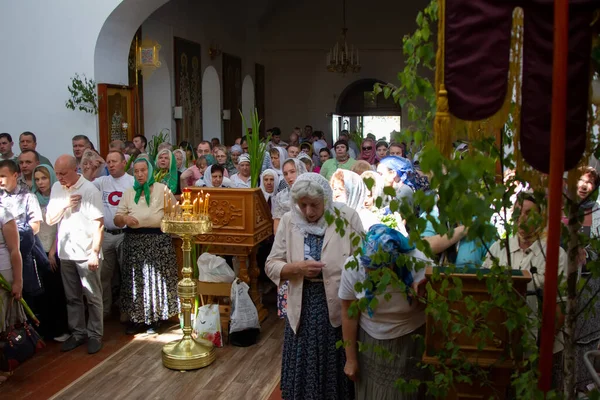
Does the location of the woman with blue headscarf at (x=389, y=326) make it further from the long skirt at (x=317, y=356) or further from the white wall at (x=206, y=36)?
the white wall at (x=206, y=36)

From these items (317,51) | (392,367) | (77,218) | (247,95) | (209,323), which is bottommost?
(209,323)

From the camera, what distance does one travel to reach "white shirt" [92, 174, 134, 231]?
20.0 feet

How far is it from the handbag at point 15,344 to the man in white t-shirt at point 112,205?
1.37m

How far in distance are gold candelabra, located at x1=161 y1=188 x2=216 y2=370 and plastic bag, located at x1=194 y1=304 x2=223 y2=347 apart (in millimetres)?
168

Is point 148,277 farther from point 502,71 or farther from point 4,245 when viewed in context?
point 502,71

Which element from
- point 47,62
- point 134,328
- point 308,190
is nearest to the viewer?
point 308,190

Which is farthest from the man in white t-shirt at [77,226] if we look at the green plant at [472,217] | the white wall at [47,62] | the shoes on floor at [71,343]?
the white wall at [47,62]

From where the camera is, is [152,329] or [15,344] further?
[152,329]

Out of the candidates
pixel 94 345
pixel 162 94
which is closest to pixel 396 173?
pixel 94 345

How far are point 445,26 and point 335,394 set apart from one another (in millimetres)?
2316

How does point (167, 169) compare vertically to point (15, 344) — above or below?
above

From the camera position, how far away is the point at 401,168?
5.22m

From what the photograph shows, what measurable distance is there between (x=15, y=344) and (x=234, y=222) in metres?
2.01

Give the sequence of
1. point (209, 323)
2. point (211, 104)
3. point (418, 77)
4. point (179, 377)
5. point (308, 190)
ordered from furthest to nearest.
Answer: point (211, 104) → point (209, 323) → point (179, 377) → point (308, 190) → point (418, 77)
